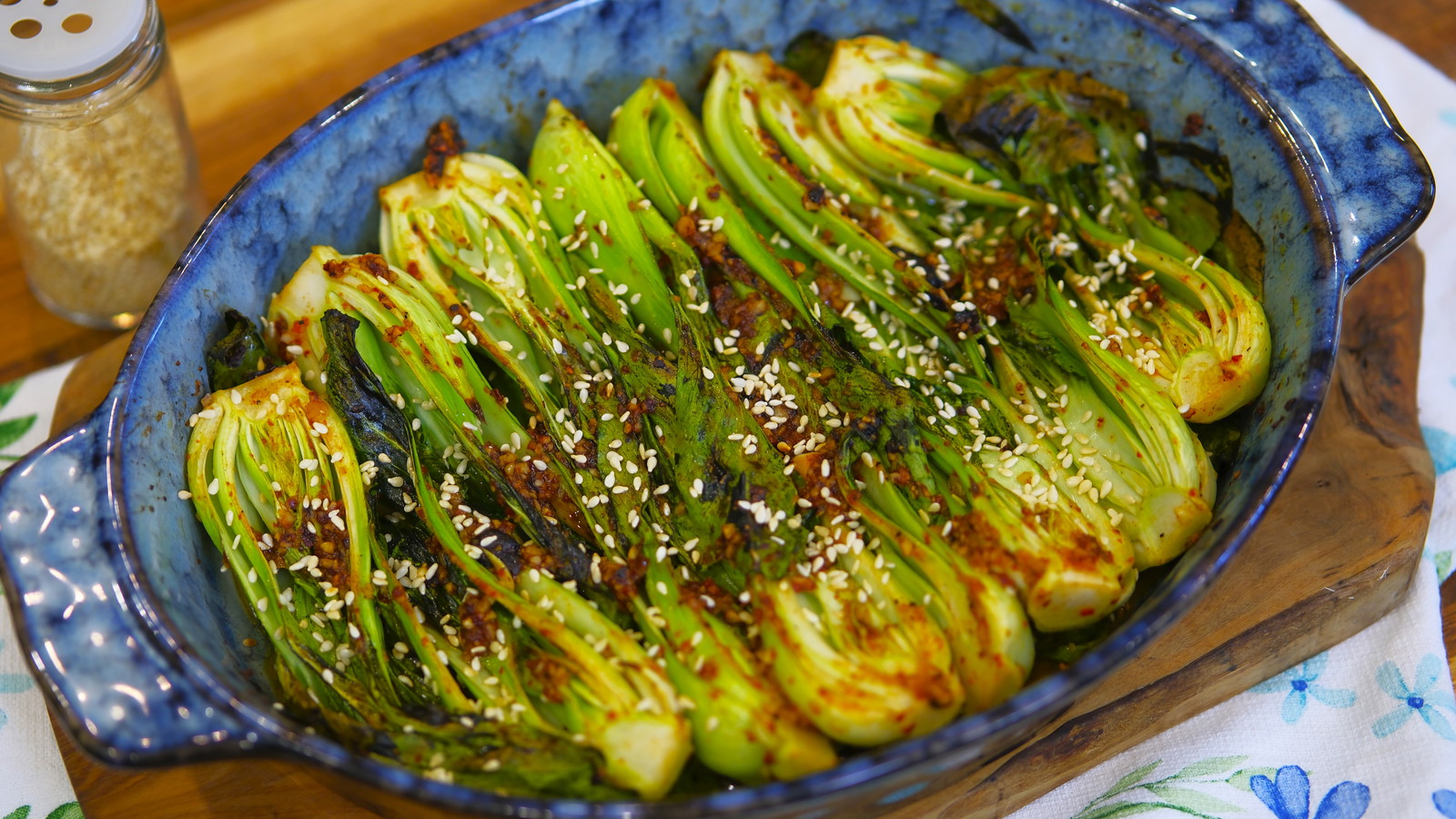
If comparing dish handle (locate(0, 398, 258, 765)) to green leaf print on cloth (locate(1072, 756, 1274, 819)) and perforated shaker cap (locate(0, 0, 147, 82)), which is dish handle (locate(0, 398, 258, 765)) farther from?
green leaf print on cloth (locate(1072, 756, 1274, 819))

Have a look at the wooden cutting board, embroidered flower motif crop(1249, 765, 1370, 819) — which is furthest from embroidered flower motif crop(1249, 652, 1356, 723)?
embroidered flower motif crop(1249, 765, 1370, 819)

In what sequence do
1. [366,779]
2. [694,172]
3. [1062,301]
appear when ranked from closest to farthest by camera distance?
[366,779] < [1062,301] < [694,172]

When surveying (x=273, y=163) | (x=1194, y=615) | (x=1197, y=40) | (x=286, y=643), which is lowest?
(x=1194, y=615)

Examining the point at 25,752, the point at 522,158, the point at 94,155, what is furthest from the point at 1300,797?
the point at 94,155

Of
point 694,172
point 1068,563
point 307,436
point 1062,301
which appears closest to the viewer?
point 1068,563

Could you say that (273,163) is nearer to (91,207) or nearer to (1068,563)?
(91,207)

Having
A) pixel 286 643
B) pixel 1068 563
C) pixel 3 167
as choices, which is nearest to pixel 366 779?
pixel 286 643
